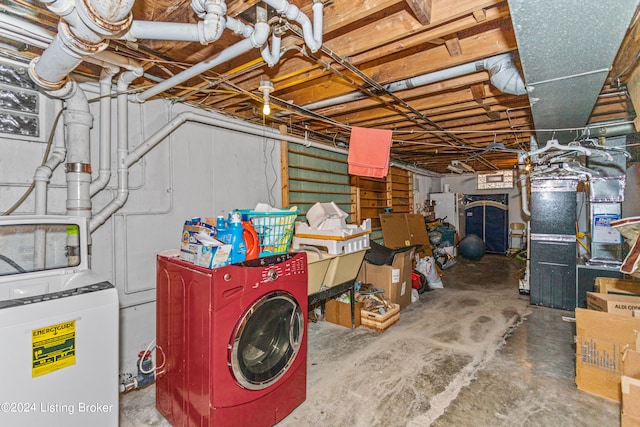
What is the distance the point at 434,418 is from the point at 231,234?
6.45ft

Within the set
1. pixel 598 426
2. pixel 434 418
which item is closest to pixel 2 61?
pixel 434 418

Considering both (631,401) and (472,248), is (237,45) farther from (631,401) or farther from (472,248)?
(472,248)

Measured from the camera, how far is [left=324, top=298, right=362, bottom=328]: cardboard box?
148 inches

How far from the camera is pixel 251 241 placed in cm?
208

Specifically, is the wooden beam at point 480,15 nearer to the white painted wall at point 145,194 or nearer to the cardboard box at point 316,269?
the cardboard box at point 316,269

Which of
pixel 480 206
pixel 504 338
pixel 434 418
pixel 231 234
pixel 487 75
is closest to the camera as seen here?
pixel 231 234

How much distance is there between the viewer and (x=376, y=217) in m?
6.31

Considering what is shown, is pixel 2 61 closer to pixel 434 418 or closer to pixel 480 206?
pixel 434 418

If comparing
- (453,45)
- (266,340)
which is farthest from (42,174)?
(453,45)

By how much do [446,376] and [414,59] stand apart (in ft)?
8.94

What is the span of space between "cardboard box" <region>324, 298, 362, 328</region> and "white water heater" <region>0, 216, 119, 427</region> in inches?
99.4

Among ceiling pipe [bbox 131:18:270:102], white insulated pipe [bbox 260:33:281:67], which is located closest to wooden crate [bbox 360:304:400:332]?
white insulated pipe [bbox 260:33:281:67]

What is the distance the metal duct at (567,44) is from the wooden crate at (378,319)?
8.72ft

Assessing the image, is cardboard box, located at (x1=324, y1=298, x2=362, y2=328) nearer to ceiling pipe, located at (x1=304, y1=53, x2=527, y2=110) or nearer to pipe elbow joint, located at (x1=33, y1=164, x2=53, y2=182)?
ceiling pipe, located at (x1=304, y1=53, x2=527, y2=110)
